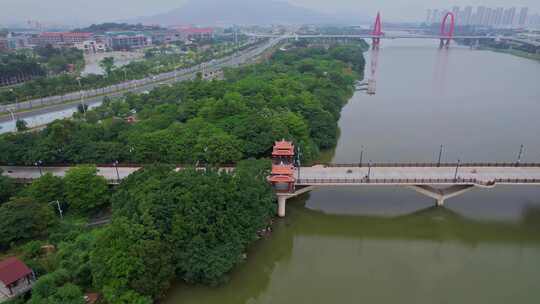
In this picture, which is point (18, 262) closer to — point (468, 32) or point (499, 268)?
point (499, 268)

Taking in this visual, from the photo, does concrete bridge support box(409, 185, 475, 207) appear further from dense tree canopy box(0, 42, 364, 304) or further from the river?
dense tree canopy box(0, 42, 364, 304)

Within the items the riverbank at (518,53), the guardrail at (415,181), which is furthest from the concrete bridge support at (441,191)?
the riverbank at (518,53)

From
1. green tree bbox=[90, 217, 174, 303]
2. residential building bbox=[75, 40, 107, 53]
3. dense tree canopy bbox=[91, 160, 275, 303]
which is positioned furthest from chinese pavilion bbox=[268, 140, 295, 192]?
residential building bbox=[75, 40, 107, 53]

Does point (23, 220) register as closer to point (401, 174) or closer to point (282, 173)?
point (282, 173)

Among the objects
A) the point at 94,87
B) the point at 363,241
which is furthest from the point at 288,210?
the point at 94,87

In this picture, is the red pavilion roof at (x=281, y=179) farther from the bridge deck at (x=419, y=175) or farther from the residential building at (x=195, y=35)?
the residential building at (x=195, y=35)

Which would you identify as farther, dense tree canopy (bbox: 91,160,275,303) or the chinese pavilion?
the chinese pavilion

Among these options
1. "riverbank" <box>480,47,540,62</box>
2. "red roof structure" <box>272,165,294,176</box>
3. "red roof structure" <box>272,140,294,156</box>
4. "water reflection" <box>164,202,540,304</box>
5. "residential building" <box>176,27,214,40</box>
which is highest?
"residential building" <box>176,27,214,40</box>
